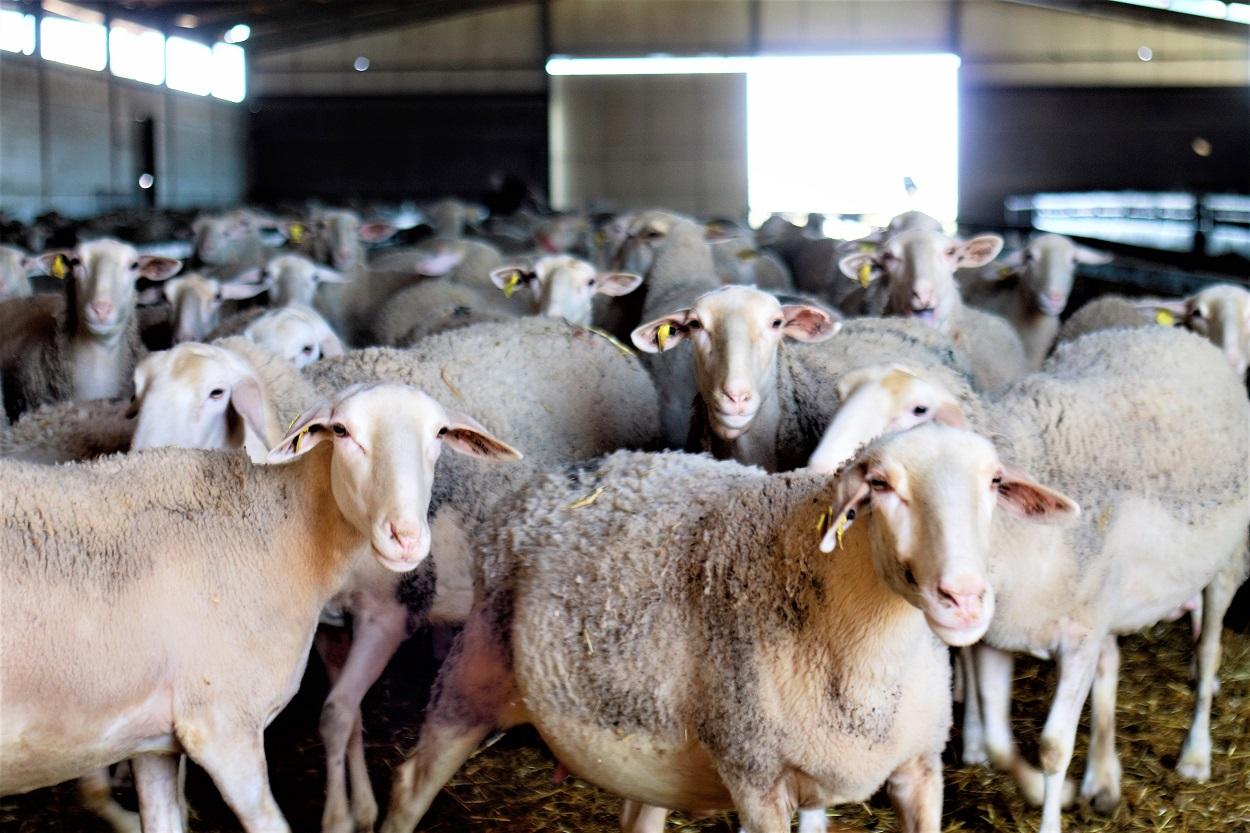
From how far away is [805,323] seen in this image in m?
4.65

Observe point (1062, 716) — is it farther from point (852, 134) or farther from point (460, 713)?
point (852, 134)

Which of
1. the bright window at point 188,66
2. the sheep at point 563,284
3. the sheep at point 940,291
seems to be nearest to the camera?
the sheep at point 940,291

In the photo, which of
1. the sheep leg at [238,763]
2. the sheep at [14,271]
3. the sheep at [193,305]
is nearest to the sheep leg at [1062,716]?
the sheep leg at [238,763]

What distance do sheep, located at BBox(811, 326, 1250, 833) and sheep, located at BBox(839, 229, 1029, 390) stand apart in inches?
48.3

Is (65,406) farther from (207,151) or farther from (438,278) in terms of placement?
(207,151)

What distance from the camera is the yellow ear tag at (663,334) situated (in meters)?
4.57

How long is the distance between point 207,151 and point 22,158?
23.7ft

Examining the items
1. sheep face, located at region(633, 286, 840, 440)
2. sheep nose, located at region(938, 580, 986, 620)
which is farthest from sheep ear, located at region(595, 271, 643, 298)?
sheep nose, located at region(938, 580, 986, 620)

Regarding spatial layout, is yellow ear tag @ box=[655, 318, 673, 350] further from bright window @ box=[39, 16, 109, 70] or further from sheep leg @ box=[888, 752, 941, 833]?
Answer: bright window @ box=[39, 16, 109, 70]

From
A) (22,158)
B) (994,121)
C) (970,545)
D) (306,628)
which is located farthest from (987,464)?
(994,121)

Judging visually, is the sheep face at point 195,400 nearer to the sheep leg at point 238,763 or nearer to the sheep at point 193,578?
the sheep at point 193,578

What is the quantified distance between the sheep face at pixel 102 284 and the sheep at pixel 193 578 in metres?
2.62

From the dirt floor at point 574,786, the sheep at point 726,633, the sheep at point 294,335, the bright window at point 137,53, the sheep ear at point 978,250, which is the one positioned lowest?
the dirt floor at point 574,786

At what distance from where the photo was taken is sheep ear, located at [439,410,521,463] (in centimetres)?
329
